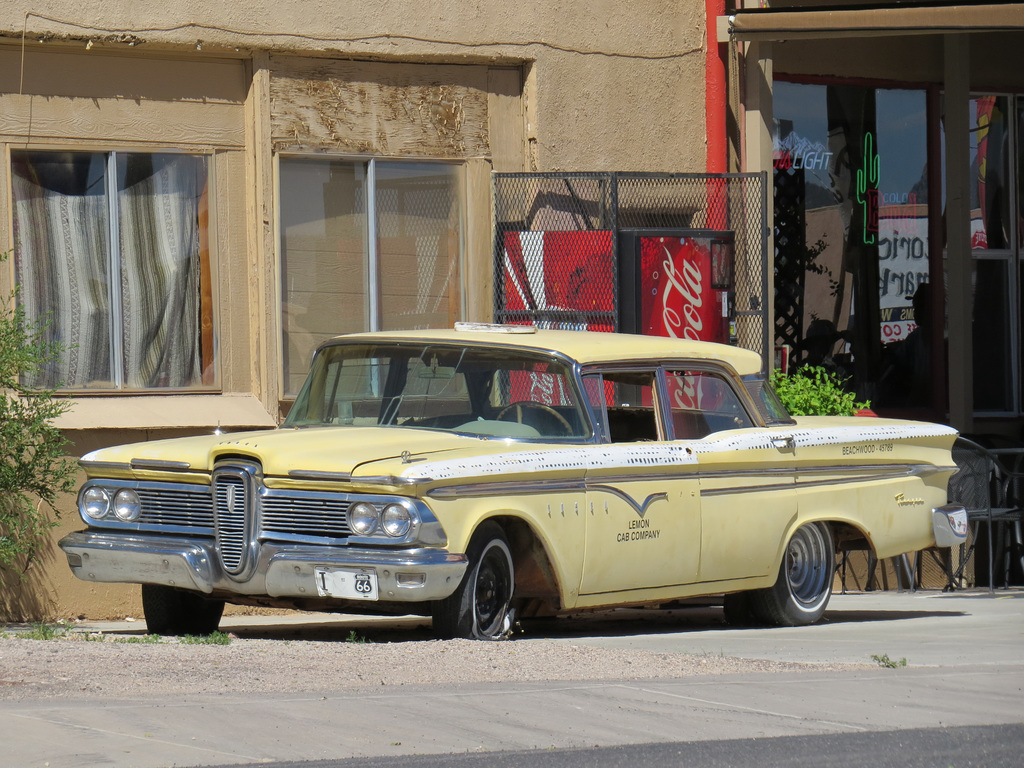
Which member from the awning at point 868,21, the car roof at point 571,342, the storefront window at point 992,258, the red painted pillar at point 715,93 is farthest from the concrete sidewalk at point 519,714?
the storefront window at point 992,258

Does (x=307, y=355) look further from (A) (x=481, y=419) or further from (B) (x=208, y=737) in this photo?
(B) (x=208, y=737)

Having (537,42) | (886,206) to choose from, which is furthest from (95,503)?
(886,206)

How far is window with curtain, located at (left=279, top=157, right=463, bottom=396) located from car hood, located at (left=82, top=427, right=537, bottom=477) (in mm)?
3574

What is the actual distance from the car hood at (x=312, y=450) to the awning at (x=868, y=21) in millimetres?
5494

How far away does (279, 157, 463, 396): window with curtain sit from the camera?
1117 cm

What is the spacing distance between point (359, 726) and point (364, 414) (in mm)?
2931

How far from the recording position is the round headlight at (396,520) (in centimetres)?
670

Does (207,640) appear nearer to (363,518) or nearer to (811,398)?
(363,518)

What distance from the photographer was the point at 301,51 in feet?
36.2

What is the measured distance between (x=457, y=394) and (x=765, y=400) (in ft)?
6.69

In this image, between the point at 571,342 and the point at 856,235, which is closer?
the point at 571,342

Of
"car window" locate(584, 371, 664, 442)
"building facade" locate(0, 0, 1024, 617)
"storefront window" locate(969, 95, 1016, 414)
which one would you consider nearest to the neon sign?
"building facade" locate(0, 0, 1024, 617)

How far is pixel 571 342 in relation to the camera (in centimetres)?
799

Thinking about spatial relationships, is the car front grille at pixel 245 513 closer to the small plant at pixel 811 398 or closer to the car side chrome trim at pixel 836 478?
the car side chrome trim at pixel 836 478
